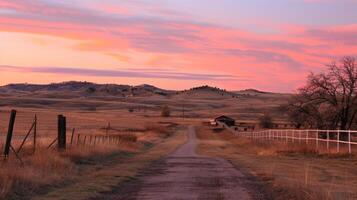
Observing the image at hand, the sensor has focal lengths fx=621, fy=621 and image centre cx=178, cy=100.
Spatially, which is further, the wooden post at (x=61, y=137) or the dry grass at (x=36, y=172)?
the wooden post at (x=61, y=137)

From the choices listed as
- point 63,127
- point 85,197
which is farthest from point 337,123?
point 85,197

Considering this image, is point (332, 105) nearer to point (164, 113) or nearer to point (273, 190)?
point (273, 190)

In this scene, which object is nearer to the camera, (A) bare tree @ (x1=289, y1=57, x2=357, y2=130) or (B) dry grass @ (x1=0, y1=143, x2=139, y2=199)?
(B) dry grass @ (x1=0, y1=143, x2=139, y2=199)

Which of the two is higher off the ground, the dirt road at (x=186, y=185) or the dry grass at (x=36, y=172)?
the dry grass at (x=36, y=172)

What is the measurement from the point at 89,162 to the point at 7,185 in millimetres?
11341

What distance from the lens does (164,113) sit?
564 feet

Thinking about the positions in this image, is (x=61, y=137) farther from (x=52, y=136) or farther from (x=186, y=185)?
(x=52, y=136)

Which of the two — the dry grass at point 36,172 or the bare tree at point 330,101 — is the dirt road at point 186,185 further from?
the bare tree at point 330,101

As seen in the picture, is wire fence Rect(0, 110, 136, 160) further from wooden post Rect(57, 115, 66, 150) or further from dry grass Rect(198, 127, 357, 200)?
dry grass Rect(198, 127, 357, 200)

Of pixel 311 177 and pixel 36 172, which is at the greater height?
pixel 36 172

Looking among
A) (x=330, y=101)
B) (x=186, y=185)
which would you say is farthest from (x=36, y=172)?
(x=330, y=101)

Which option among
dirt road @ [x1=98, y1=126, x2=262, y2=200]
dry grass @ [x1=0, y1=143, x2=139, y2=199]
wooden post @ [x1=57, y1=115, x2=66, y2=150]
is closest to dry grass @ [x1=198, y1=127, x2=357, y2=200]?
dirt road @ [x1=98, y1=126, x2=262, y2=200]

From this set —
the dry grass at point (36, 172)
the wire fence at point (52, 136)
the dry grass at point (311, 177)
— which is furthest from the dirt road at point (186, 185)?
the wire fence at point (52, 136)

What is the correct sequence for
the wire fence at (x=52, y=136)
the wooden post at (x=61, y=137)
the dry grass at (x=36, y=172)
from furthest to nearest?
the wooden post at (x=61, y=137) < the wire fence at (x=52, y=136) < the dry grass at (x=36, y=172)
